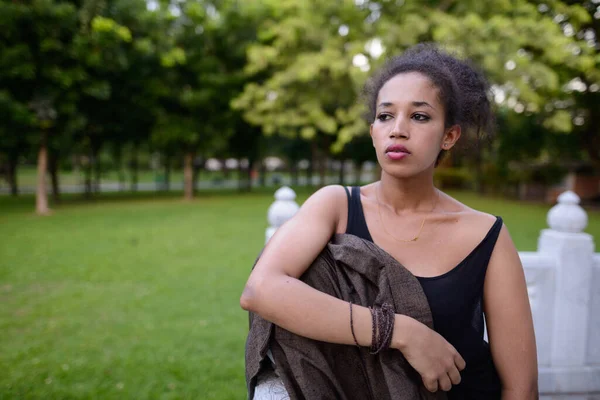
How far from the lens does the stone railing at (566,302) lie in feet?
9.77

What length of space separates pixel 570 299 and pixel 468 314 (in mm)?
2021

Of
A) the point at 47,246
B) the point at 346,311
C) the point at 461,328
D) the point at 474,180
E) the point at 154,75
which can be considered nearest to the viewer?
the point at 346,311

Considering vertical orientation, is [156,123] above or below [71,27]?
below

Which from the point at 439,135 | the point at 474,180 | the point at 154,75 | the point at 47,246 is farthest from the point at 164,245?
the point at 474,180

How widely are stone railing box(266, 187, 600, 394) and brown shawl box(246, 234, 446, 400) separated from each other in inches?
78.8

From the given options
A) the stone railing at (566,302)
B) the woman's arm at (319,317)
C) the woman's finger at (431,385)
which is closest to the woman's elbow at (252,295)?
the woman's arm at (319,317)

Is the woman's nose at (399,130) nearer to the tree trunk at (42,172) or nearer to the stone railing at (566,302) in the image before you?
the stone railing at (566,302)

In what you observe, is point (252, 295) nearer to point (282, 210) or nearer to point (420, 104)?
point (420, 104)

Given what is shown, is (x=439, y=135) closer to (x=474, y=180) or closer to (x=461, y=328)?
(x=461, y=328)

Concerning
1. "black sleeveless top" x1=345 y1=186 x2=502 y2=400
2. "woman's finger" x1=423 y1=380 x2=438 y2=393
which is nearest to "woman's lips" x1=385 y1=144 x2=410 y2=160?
"black sleeveless top" x1=345 y1=186 x2=502 y2=400

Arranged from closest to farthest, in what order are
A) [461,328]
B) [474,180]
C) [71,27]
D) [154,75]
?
[461,328] < [71,27] < [154,75] < [474,180]

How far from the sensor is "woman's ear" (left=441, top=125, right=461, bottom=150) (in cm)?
156

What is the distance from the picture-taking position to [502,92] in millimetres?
11023

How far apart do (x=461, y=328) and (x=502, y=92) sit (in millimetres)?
10991
